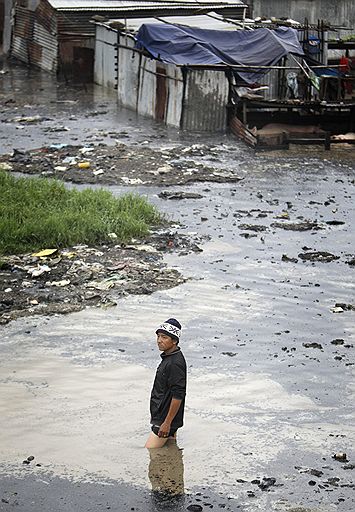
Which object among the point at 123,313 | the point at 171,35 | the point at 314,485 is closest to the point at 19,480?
the point at 314,485

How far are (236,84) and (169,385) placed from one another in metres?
15.6

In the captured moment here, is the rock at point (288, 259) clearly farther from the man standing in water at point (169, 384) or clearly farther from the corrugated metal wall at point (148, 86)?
the corrugated metal wall at point (148, 86)

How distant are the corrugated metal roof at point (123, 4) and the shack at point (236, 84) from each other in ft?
15.1

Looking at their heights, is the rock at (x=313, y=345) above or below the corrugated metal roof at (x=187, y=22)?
below

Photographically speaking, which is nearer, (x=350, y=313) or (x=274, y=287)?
(x=350, y=313)

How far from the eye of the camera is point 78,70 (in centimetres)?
3053

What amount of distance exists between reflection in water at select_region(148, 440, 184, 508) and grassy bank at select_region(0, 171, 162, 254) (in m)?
5.73

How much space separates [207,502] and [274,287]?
559 cm

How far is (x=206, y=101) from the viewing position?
75.2ft

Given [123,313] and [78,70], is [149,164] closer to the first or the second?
[123,313]

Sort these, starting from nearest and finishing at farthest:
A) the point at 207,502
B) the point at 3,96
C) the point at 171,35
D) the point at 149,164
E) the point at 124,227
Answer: the point at 207,502 → the point at 124,227 → the point at 149,164 → the point at 171,35 → the point at 3,96

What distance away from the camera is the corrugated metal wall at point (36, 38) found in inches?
1225

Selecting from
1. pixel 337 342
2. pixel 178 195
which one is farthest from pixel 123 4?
pixel 337 342

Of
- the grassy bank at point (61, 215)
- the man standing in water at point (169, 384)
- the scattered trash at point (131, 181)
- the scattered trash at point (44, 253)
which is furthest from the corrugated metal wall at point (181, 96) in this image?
the man standing in water at point (169, 384)
